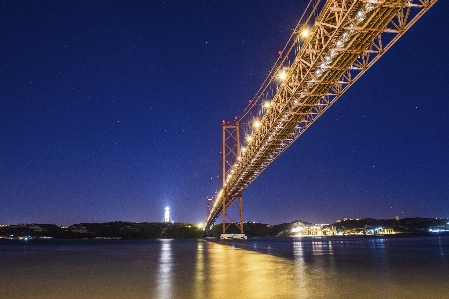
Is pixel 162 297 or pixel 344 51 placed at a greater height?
pixel 344 51

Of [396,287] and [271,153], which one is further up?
[271,153]

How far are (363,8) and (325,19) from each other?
232cm

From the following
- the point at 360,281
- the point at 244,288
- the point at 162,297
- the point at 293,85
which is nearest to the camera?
the point at 162,297

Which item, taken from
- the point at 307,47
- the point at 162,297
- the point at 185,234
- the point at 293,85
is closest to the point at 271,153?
the point at 293,85

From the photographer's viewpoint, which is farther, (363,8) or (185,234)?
(185,234)

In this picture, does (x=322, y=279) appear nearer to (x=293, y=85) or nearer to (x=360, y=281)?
(x=360, y=281)

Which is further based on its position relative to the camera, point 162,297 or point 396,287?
point 396,287

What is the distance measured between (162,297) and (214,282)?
7.26ft

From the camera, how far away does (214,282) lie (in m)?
9.40

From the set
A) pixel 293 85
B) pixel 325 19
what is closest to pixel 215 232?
pixel 293 85

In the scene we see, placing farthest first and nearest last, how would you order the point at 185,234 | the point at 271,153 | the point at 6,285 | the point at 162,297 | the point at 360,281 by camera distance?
the point at 185,234 → the point at 271,153 → the point at 6,285 → the point at 360,281 → the point at 162,297

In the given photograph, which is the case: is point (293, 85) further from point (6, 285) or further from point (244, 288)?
point (6, 285)

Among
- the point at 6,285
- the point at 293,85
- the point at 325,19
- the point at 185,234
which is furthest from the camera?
the point at 185,234

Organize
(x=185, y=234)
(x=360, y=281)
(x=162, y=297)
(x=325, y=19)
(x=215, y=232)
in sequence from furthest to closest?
(x=185, y=234)
(x=215, y=232)
(x=325, y=19)
(x=360, y=281)
(x=162, y=297)
